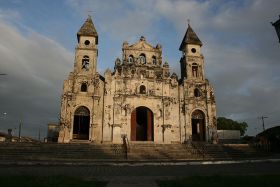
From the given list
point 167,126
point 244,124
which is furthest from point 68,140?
point 244,124

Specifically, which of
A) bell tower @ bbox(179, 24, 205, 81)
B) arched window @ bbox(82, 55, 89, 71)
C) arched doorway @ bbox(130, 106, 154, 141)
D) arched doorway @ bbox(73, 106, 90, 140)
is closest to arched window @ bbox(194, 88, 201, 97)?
bell tower @ bbox(179, 24, 205, 81)

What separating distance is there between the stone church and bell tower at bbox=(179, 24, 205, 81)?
13 cm

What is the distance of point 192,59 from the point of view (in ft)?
122

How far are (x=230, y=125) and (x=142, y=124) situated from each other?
107 ft

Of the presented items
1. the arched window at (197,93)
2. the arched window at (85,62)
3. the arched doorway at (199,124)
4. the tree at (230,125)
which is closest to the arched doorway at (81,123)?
the arched window at (85,62)

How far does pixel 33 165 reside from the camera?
54.3 ft

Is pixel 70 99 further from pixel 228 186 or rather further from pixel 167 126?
pixel 228 186

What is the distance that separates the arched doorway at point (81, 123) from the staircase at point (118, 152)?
595 cm

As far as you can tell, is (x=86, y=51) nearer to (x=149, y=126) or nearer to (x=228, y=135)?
(x=149, y=126)

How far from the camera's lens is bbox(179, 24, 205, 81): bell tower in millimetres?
36609

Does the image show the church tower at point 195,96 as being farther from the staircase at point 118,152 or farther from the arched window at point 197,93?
the staircase at point 118,152

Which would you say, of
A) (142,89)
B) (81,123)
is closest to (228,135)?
(142,89)

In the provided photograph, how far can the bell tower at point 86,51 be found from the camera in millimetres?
33844

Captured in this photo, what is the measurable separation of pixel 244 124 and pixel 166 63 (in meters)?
37.5
